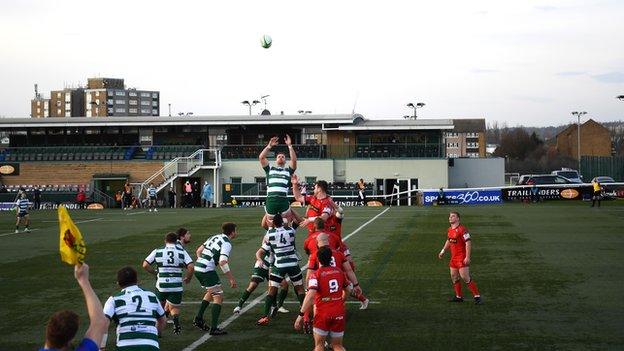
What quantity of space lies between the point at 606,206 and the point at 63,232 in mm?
44485

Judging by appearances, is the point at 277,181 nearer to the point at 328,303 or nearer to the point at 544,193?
the point at 328,303

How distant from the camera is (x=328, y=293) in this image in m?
9.91

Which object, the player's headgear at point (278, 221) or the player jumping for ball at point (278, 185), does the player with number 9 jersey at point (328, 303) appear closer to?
the player's headgear at point (278, 221)

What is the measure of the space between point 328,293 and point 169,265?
377 cm

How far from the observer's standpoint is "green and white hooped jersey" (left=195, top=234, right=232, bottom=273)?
1341 cm

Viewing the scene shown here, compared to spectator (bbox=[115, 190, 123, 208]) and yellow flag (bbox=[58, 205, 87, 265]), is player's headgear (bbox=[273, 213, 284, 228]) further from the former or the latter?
spectator (bbox=[115, 190, 123, 208])

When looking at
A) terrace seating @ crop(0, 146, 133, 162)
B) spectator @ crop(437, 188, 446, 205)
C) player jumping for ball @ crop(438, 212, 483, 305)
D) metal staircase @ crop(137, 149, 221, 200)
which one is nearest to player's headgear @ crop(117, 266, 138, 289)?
player jumping for ball @ crop(438, 212, 483, 305)

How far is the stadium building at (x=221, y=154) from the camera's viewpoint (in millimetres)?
64188

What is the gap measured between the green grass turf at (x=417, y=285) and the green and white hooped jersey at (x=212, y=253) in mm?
1092

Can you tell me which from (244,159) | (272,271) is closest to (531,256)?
(272,271)

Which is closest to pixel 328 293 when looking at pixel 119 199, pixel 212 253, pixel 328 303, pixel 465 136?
pixel 328 303

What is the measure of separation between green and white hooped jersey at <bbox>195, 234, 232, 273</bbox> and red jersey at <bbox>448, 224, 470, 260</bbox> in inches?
184

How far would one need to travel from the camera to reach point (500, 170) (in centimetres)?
6906

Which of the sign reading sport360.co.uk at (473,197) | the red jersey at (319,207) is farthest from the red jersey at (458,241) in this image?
the sign reading sport360.co.uk at (473,197)
